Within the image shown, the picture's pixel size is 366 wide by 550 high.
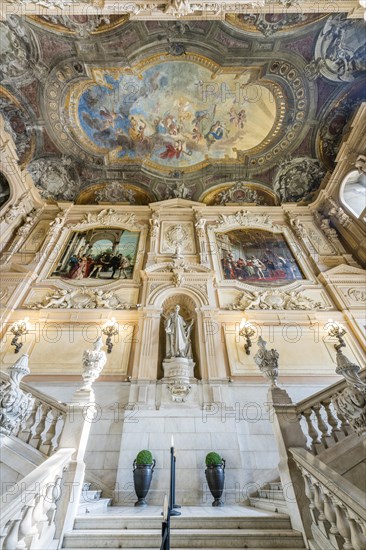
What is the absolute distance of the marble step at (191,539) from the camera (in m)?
2.75

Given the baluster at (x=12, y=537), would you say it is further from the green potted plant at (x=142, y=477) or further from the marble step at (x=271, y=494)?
the marble step at (x=271, y=494)

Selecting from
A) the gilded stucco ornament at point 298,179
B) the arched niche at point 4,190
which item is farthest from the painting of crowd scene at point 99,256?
the gilded stucco ornament at point 298,179

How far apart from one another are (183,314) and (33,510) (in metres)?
6.71

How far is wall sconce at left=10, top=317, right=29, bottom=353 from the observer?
7.31 metres

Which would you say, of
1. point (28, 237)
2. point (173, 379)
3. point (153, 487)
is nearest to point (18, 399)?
point (153, 487)

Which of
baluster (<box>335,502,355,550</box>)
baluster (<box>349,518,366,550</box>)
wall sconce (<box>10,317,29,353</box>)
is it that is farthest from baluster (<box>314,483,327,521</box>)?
wall sconce (<box>10,317,29,353</box>)

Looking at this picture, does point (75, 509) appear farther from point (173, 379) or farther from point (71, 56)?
point (71, 56)

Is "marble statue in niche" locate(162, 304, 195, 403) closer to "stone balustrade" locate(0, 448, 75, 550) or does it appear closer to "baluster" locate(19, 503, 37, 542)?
"stone balustrade" locate(0, 448, 75, 550)

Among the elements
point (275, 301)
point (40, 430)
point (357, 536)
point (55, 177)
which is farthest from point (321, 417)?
point (55, 177)

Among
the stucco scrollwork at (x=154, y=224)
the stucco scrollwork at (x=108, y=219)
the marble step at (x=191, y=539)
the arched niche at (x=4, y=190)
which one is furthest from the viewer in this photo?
the stucco scrollwork at (x=108, y=219)

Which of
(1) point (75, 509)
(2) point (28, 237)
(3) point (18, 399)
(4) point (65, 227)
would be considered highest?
(4) point (65, 227)

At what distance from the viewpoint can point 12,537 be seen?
6.89 ft

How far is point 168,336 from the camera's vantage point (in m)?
7.44

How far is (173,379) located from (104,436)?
1943 millimetres
